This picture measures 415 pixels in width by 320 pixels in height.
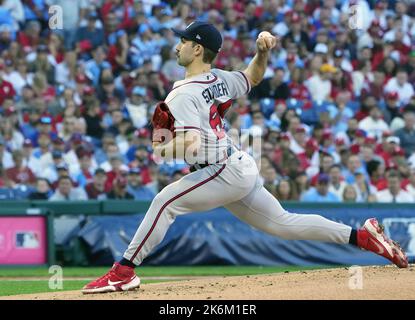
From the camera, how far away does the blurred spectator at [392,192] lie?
14.2m

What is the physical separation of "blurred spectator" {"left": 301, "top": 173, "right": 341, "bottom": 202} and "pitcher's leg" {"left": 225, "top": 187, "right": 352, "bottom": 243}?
6604 mm

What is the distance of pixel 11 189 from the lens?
13500 millimetres

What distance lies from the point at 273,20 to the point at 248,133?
384 cm

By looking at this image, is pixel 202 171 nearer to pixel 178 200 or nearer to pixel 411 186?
pixel 178 200

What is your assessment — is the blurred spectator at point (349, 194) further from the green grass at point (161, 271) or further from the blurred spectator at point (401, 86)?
the blurred spectator at point (401, 86)

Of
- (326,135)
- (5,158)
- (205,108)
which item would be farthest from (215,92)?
(326,135)

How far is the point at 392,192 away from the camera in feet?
46.8

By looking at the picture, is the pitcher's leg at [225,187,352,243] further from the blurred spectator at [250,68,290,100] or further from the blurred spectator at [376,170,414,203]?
the blurred spectator at [250,68,290,100]

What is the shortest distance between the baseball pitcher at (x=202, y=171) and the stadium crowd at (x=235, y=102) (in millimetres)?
6302

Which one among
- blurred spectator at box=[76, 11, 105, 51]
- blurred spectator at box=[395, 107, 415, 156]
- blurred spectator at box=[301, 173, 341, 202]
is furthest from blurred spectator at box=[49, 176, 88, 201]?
blurred spectator at box=[395, 107, 415, 156]

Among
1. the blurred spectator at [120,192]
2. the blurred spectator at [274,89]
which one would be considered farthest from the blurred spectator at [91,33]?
the blurred spectator at [120,192]

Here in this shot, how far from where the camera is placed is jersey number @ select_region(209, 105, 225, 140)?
7.10 meters
